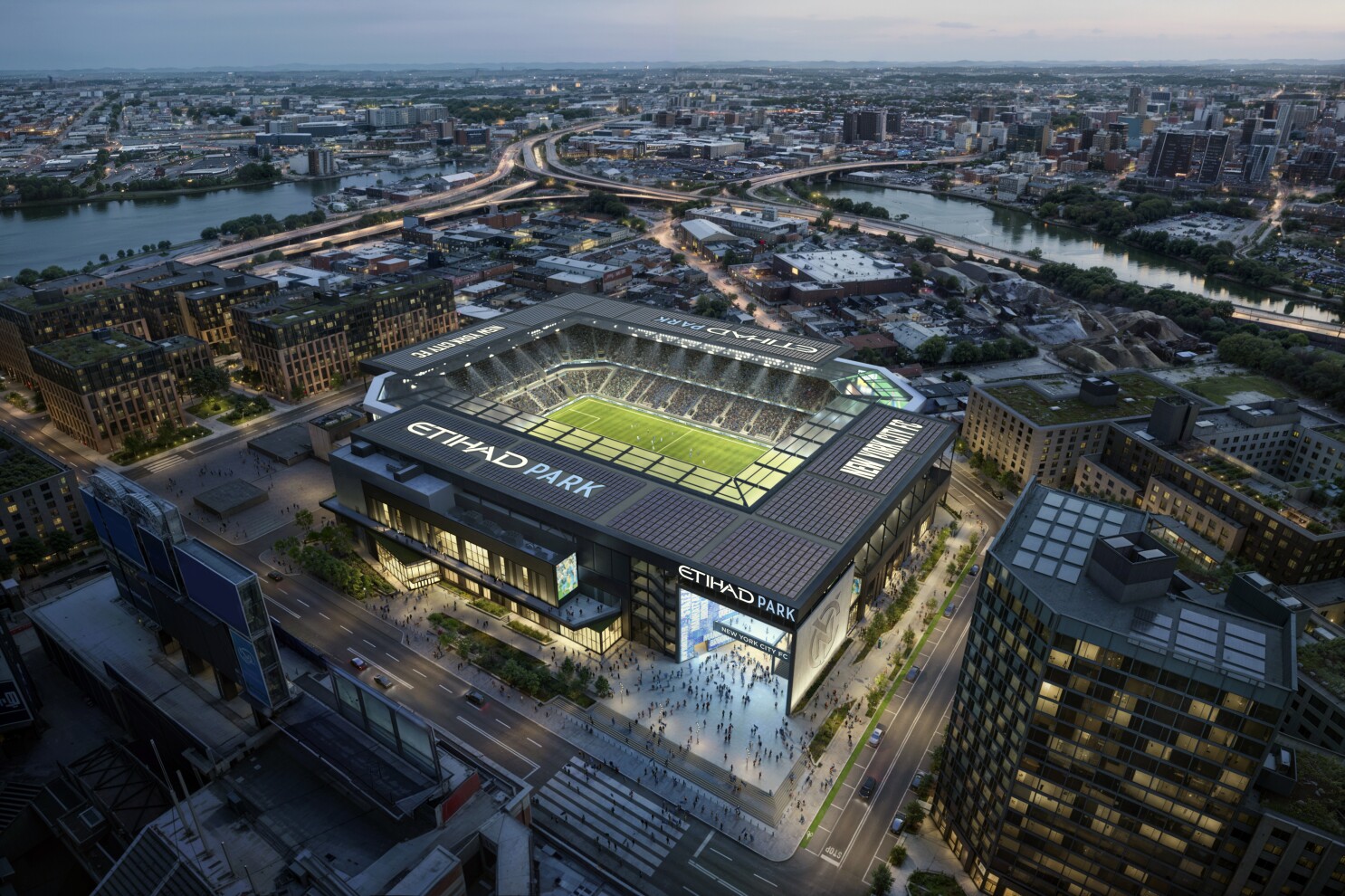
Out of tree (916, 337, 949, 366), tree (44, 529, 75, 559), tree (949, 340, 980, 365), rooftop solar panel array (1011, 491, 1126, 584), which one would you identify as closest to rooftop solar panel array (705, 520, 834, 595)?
rooftop solar panel array (1011, 491, 1126, 584)

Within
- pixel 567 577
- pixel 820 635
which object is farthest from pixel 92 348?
pixel 820 635

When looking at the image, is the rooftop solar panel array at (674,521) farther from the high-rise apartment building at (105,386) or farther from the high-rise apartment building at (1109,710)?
the high-rise apartment building at (105,386)

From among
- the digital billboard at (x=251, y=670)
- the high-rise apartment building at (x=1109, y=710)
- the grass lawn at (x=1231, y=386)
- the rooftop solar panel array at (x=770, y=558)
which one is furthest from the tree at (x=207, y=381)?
the grass lawn at (x=1231, y=386)

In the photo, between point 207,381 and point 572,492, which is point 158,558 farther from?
point 207,381

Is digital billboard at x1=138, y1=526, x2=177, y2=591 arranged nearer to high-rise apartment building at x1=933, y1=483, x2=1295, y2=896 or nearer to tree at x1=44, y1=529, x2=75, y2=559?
tree at x1=44, y1=529, x2=75, y2=559

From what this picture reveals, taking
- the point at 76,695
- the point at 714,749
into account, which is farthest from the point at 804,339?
the point at 76,695

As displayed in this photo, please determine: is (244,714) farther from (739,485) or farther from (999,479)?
(999,479)
